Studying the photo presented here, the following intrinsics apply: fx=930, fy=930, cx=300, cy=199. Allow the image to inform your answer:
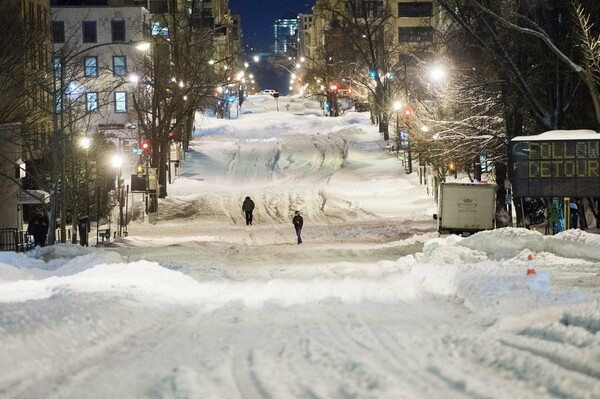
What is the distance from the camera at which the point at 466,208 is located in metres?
36.3

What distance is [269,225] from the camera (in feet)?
150

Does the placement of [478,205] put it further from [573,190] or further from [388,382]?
[388,382]

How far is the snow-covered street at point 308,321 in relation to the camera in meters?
9.02

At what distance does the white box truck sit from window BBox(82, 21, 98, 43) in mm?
52231

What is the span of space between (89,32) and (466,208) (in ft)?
176

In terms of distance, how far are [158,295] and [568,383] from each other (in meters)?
9.87

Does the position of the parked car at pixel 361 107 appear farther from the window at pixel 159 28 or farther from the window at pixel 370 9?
the window at pixel 159 28

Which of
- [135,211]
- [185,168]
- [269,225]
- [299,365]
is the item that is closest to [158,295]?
[299,365]

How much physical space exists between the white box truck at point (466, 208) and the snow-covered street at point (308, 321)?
2.04 meters

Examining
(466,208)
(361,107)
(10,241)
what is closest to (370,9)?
(361,107)

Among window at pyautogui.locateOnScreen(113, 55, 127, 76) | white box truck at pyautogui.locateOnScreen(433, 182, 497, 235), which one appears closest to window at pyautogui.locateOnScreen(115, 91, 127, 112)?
window at pyautogui.locateOnScreen(113, 55, 127, 76)

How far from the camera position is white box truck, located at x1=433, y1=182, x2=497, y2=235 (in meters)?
36.0

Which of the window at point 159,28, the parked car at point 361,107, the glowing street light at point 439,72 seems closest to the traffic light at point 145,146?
the window at point 159,28

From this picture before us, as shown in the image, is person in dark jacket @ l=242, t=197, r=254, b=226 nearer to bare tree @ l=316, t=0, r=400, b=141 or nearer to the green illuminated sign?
the green illuminated sign
